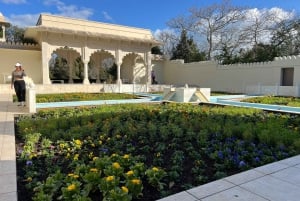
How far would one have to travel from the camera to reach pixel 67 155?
11.5 feet

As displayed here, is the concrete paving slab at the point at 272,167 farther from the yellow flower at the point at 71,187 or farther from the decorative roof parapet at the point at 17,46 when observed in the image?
the decorative roof parapet at the point at 17,46

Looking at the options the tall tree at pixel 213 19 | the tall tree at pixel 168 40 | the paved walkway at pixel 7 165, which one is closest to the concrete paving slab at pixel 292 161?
the paved walkway at pixel 7 165

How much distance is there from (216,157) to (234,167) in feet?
0.97

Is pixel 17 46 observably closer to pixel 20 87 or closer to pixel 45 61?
pixel 45 61

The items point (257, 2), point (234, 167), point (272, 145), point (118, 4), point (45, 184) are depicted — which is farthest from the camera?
point (257, 2)

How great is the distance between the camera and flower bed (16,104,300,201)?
8.20ft

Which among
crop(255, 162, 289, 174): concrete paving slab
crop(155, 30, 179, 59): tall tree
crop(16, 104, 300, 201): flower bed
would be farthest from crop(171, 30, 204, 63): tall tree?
crop(255, 162, 289, 174): concrete paving slab

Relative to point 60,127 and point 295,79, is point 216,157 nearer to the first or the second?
point 60,127

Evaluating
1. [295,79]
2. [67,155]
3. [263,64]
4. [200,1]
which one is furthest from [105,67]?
[67,155]

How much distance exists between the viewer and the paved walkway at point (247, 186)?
2.29m

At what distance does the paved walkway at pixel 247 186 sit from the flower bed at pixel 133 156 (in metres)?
0.15

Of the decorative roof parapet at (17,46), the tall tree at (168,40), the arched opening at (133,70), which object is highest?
the tall tree at (168,40)

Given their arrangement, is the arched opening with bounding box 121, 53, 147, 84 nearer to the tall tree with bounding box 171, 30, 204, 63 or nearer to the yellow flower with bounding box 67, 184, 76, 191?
the tall tree with bounding box 171, 30, 204, 63

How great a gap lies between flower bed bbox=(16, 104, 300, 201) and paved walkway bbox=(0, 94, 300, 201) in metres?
0.15
